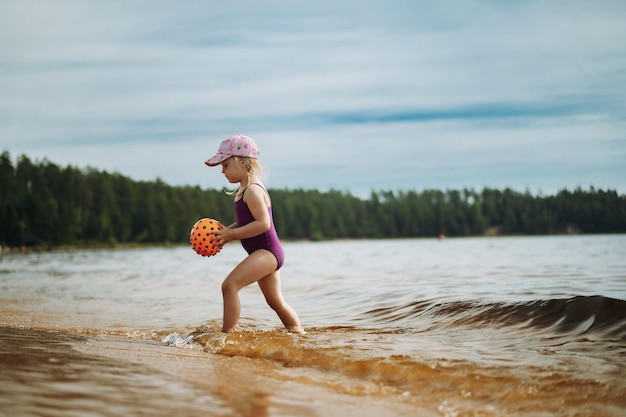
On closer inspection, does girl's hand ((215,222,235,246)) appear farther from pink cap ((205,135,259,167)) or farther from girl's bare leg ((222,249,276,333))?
pink cap ((205,135,259,167))

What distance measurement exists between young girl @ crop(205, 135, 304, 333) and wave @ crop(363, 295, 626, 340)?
7.19 feet

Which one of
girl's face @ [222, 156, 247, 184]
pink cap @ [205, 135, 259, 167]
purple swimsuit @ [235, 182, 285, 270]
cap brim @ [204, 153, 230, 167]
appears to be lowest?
purple swimsuit @ [235, 182, 285, 270]

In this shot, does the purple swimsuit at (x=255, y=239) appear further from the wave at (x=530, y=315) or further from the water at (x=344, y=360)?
the wave at (x=530, y=315)

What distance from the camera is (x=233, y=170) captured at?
256 inches

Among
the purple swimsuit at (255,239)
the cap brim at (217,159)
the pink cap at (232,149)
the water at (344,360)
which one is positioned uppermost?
the pink cap at (232,149)

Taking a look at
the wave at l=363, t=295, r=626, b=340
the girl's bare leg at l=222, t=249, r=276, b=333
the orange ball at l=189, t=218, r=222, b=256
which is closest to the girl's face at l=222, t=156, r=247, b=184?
the orange ball at l=189, t=218, r=222, b=256

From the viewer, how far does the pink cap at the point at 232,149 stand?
647 cm

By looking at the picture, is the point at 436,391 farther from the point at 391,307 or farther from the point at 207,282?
the point at 207,282

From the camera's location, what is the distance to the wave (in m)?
6.70

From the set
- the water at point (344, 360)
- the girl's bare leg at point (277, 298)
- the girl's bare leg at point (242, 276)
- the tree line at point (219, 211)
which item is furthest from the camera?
the tree line at point (219, 211)

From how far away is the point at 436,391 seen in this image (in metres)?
4.30

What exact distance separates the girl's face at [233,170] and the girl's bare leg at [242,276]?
29.0 inches

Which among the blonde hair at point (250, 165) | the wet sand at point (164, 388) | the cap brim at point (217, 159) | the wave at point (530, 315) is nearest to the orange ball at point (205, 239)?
the blonde hair at point (250, 165)

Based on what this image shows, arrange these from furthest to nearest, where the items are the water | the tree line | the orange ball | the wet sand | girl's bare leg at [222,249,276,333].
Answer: the tree line → the orange ball → girl's bare leg at [222,249,276,333] → the water → the wet sand
